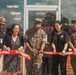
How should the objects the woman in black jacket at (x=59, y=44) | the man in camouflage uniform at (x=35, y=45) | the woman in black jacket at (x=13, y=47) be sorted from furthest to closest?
the man in camouflage uniform at (x=35, y=45), the woman in black jacket at (x=59, y=44), the woman in black jacket at (x=13, y=47)

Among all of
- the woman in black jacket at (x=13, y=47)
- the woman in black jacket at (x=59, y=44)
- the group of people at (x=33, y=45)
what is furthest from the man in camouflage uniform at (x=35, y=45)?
the woman in black jacket at (x=13, y=47)

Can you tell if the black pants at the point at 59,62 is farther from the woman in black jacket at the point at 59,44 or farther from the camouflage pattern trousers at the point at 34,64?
the camouflage pattern trousers at the point at 34,64

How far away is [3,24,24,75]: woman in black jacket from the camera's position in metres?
8.31

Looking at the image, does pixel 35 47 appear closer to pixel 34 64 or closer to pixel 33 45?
pixel 33 45

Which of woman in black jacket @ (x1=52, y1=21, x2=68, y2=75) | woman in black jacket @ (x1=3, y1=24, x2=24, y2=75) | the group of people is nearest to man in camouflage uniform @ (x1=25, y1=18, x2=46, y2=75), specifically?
the group of people

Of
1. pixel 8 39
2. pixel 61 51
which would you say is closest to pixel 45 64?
pixel 61 51

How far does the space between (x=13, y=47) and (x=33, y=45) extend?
733 millimetres

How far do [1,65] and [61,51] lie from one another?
1.77 meters

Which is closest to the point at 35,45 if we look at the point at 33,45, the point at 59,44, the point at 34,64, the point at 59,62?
the point at 33,45

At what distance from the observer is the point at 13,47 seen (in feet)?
27.4

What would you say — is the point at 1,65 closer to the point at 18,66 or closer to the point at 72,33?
the point at 18,66

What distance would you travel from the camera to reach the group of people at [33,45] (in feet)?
27.4

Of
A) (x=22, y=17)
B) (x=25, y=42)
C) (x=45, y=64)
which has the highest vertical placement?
(x=22, y=17)

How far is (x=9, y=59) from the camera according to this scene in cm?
840
